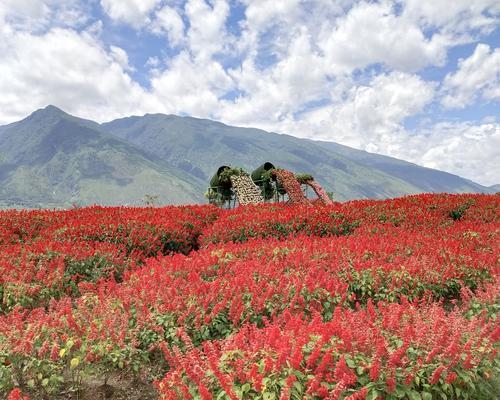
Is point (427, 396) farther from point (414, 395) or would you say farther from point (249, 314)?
point (249, 314)

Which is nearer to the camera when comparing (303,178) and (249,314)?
(249,314)

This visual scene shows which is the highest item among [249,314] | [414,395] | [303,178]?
[303,178]

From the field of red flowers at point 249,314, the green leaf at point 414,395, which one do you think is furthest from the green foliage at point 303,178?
the green leaf at point 414,395

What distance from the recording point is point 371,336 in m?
4.26

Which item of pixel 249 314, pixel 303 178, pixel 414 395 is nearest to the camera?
pixel 414 395

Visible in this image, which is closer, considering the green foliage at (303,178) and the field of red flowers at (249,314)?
the field of red flowers at (249,314)

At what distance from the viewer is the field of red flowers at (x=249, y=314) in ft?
12.5

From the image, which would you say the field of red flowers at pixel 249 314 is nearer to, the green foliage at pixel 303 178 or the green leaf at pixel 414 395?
the green leaf at pixel 414 395

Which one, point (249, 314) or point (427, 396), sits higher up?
point (427, 396)

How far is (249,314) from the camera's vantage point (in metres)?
6.02

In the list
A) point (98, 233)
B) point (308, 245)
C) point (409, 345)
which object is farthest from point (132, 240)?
point (409, 345)

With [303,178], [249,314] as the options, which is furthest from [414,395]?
[303,178]

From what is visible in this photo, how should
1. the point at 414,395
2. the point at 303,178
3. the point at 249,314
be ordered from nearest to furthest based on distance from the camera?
the point at 414,395 < the point at 249,314 < the point at 303,178

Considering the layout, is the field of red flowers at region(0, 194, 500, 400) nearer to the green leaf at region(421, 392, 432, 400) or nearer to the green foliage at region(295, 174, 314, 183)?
the green leaf at region(421, 392, 432, 400)
